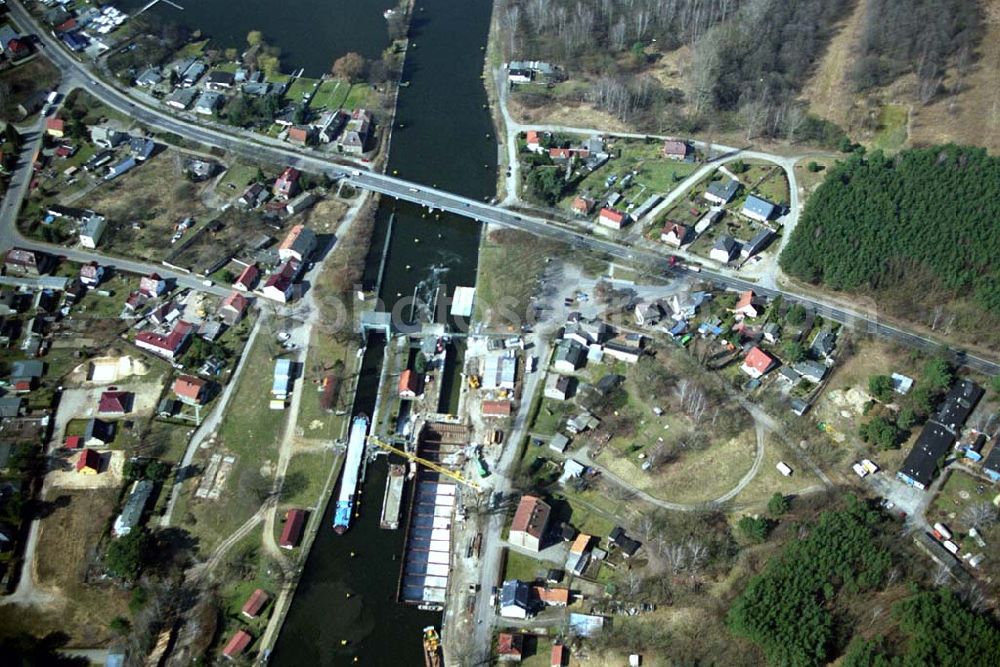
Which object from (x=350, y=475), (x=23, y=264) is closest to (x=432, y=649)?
(x=350, y=475)

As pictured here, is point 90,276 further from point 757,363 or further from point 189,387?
point 757,363

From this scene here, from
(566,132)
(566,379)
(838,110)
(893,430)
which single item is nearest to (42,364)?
(566,379)

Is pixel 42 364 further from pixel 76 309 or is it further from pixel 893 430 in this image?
pixel 893 430

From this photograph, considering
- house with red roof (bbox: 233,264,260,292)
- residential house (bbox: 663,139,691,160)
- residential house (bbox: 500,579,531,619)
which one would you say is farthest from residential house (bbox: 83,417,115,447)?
residential house (bbox: 663,139,691,160)

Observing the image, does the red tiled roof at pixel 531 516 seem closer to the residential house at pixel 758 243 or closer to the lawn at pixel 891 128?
the residential house at pixel 758 243

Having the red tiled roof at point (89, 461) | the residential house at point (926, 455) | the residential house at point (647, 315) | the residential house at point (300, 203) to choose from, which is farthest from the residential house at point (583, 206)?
the red tiled roof at point (89, 461)

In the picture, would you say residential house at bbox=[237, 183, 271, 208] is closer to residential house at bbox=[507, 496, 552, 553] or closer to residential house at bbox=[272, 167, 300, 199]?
residential house at bbox=[272, 167, 300, 199]
